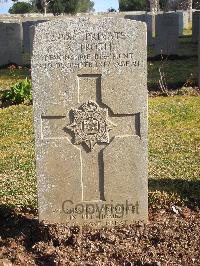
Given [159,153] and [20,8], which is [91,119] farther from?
[20,8]

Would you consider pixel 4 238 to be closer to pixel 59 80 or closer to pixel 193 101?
pixel 59 80

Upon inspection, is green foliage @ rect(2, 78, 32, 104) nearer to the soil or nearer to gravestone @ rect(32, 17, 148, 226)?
the soil

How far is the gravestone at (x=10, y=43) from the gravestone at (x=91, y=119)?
12902 millimetres

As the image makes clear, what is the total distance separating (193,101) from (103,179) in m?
6.22

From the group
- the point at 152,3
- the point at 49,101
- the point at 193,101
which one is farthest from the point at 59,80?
the point at 152,3

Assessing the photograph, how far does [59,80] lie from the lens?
4.07m

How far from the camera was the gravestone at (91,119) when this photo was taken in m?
4.02

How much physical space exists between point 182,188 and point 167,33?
516 inches

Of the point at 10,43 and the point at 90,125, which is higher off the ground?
the point at 10,43

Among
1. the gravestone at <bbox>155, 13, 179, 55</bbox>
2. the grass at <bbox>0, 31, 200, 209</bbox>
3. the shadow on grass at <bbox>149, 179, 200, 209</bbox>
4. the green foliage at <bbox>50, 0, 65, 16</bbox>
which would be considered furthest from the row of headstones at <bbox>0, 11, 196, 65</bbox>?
the green foliage at <bbox>50, 0, 65, 16</bbox>

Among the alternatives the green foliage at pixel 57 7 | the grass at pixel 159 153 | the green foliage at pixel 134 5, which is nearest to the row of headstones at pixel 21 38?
the grass at pixel 159 153

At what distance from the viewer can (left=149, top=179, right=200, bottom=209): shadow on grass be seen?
198 inches

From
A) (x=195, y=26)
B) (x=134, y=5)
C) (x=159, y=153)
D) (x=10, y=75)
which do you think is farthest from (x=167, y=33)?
(x=134, y=5)

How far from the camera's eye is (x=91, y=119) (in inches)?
166
